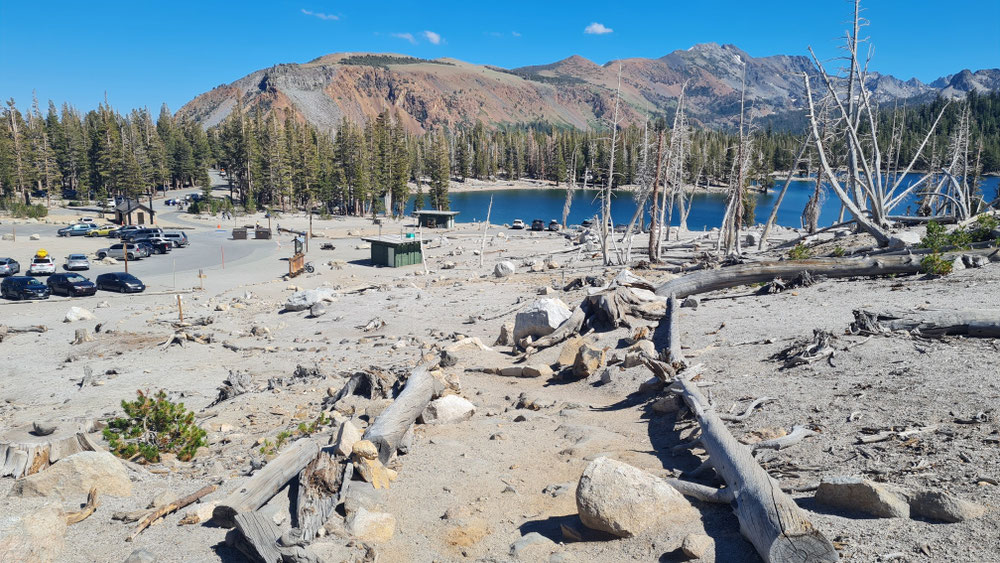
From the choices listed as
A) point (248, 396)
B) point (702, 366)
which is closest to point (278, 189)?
point (248, 396)

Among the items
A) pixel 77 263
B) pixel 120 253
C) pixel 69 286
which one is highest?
pixel 120 253

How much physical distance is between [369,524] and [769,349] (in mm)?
7901

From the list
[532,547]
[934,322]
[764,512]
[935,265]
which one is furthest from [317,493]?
[935,265]

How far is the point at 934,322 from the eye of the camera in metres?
10.2

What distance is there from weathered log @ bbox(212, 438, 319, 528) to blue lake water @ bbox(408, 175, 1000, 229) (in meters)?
70.1

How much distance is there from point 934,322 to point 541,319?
8.23m

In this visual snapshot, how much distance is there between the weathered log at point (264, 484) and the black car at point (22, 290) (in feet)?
108

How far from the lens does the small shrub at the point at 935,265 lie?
14625 mm

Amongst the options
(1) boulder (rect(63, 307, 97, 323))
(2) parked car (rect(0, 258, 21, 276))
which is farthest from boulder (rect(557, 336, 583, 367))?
(2) parked car (rect(0, 258, 21, 276))

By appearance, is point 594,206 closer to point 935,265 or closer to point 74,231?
point 74,231

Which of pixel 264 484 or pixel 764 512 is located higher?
pixel 764 512

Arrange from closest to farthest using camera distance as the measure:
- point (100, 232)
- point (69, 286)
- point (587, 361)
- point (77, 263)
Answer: point (587, 361), point (69, 286), point (77, 263), point (100, 232)

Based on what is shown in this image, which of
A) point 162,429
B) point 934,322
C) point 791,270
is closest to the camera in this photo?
point 934,322

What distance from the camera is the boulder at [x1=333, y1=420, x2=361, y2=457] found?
26.5ft
